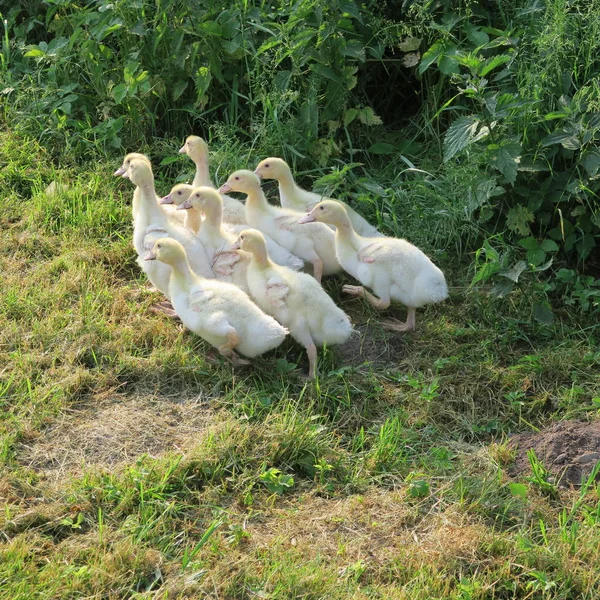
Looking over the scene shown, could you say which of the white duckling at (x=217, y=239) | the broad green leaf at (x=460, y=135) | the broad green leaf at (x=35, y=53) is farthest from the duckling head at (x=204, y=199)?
the broad green leaf at (x=35, y=53)

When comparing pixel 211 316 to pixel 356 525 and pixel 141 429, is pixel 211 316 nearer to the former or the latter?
pixel 141 429

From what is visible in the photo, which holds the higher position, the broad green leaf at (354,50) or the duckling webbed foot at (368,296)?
the broad green leaf at (354,50)

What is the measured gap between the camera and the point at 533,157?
19.5 ft

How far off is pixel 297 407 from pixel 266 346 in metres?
0.37

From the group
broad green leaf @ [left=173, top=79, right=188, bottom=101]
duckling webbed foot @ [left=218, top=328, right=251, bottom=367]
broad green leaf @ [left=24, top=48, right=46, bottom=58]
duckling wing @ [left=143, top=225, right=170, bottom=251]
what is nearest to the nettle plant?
duckling webbed foot @ [left=218, top=328, right=251, bottom=367]

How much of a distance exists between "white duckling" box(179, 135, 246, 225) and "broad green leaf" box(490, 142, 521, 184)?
166 centimetres

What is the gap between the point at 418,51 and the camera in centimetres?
699

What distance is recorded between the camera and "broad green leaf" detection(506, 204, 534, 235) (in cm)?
595

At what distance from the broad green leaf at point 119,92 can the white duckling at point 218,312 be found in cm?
199

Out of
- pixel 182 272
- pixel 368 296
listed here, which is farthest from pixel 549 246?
pixel 182 272

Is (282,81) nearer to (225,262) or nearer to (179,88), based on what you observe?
(179,88)

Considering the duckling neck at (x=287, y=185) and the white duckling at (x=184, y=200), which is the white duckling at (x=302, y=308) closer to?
the white duckling at (x=184, y=200)

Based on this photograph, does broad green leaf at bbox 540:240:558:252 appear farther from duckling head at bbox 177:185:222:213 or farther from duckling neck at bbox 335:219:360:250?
duckling head at bbox 177:185:222:213

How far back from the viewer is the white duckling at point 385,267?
5.50 m
